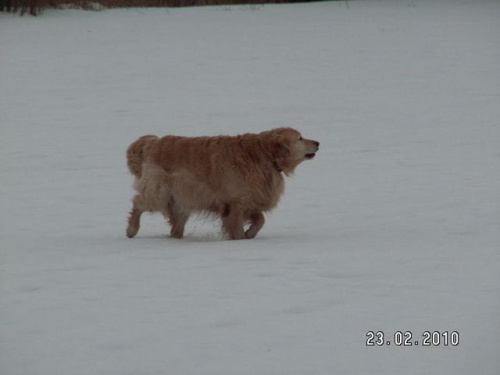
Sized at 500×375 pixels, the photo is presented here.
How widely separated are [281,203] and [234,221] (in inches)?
93.4

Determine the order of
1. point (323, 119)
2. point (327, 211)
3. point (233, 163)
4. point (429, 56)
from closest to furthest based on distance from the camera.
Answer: point (233, 163) → point (327, 211) → point (323, 119) → point (429, 56)

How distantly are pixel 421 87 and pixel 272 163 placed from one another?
1047 cm

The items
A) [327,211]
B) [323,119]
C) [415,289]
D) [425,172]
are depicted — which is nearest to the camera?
[415,289]

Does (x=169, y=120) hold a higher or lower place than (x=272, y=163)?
lower

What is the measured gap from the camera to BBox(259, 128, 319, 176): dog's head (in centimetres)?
865

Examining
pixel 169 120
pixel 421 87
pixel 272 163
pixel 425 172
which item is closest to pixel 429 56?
pixel 421 87

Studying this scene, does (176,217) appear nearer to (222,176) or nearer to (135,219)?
(135,219)

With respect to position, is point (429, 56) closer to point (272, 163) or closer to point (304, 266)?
point (272, 163)

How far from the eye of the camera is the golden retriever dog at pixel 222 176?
8484 mm

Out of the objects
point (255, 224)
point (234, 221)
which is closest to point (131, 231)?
point (234, 221)

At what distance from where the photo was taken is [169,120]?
1639cm

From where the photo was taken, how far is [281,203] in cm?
1080

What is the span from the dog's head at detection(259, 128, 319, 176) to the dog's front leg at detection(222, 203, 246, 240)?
53cm
